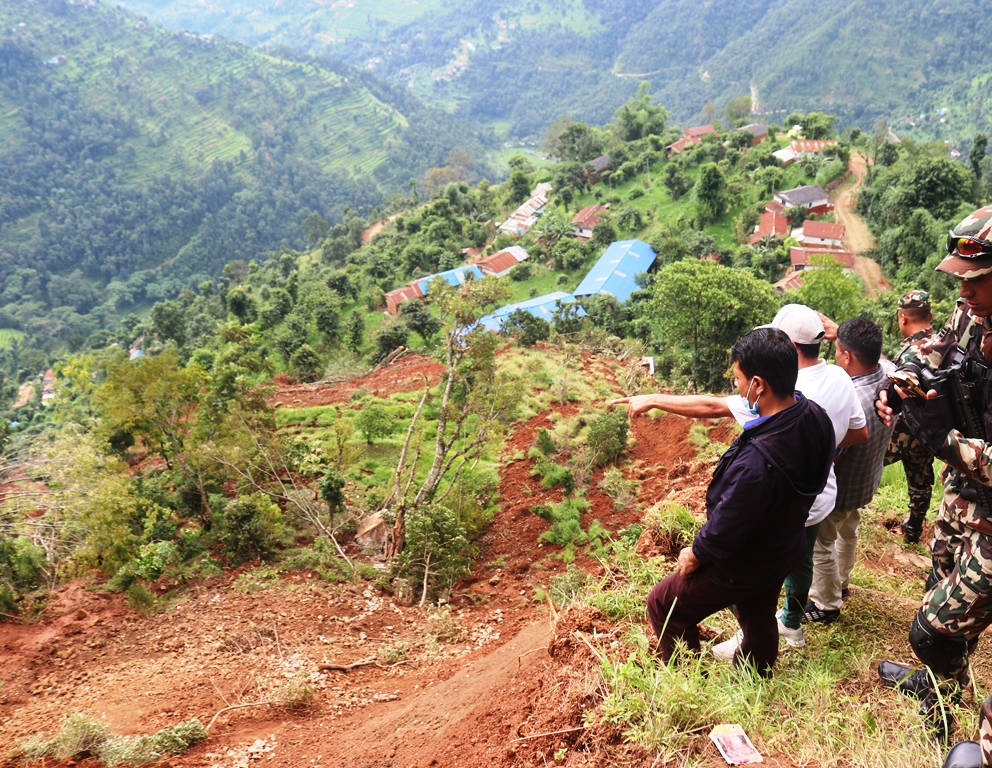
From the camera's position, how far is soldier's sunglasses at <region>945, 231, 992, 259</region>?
2.57 m

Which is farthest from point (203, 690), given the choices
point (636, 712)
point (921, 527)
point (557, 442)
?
point (557, 442)

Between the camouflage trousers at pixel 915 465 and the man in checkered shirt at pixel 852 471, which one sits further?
the camouflage trousers at pixel 915 465

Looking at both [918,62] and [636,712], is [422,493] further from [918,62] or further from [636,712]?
[918,62]

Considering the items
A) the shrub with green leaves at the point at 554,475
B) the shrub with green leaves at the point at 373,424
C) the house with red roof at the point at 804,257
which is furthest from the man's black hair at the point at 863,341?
the house with red roof at the point at 804,257

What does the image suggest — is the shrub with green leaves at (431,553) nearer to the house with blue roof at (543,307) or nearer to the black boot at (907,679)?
the black boot at (907,679)

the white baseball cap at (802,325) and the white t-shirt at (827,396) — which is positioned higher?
the white baseball cap at (802,325)

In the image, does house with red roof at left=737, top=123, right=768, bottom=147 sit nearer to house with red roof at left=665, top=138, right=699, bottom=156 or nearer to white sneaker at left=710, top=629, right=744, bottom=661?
house with red roof at left=665, top=138, right=699, bottom=156

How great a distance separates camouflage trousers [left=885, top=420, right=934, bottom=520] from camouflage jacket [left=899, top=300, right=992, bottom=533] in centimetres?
168

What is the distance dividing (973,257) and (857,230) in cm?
3613

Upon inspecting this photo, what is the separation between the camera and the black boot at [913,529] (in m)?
5.00

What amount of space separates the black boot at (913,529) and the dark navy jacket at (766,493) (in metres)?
3.29

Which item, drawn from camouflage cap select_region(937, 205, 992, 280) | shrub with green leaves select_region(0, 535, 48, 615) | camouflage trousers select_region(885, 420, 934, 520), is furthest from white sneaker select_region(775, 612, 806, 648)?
shrub with green leaves select_region(0, 535, 48, 615)

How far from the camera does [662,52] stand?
127500mm

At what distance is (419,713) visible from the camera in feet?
12.3
